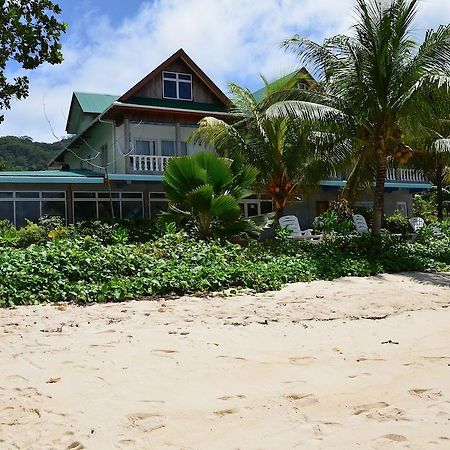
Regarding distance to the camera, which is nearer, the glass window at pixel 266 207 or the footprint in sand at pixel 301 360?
the footprint in sand at pixel 301 360

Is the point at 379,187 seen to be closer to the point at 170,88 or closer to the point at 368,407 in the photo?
the point at 170,88

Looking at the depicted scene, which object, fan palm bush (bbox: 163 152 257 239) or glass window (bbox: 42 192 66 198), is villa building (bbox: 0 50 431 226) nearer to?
glass window (bbox: 42 192 66 198)

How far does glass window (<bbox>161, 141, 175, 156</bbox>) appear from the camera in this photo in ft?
73.7

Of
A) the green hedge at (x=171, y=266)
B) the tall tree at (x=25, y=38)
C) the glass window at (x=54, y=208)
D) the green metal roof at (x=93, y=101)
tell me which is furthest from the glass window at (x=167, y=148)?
the tall tree at (x=25, y=38)

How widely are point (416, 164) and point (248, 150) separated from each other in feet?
20.0

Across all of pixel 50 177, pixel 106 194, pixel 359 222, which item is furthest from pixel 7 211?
pixel 359 222

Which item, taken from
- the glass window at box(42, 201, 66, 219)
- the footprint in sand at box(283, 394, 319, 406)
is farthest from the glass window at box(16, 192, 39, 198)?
the footprint in sand at box(283, 394, 319, 406)

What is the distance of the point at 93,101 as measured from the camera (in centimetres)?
2522

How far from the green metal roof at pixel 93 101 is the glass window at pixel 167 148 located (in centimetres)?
389

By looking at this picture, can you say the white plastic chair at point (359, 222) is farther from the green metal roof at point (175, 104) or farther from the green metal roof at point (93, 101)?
the green metal roof at point (93, 101)

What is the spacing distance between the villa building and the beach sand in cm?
1242

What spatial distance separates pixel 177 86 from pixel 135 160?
12.9 ft

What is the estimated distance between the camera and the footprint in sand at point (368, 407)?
148 inches

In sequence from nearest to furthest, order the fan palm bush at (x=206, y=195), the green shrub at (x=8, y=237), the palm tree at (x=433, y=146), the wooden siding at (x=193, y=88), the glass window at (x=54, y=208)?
the fan palm bush at (x=206, y=195), the green shrub at (x=8, y=237), the palm tree at (x=433, y=146), the glass window at (x=54, y=208), the wooden siding at (x=193, y=88)
